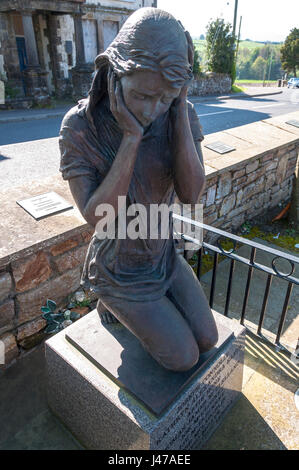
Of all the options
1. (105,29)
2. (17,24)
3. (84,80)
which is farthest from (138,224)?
(105,29)

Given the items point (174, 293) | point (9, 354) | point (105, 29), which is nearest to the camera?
point (174, 293)

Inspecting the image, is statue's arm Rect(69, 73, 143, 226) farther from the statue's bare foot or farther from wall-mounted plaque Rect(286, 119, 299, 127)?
wall-mounted plaque Rect(286, 119, 299, 127)

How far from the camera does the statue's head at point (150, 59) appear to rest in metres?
1.39

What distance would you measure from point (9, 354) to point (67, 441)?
886 mm

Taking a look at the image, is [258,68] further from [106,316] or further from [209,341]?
[209,341]

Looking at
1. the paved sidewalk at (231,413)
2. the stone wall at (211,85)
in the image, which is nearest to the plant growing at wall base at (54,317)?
the paved sidewalk at (231,413)

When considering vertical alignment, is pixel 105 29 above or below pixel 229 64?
above

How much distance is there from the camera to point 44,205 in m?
3.19

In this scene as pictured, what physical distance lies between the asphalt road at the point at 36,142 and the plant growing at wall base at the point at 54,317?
146 centimetres

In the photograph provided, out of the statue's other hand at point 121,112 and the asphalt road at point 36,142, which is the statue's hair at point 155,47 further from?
the asphalt road at point 36,142

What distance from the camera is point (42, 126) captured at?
38.3 ft

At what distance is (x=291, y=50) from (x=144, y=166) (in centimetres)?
4655

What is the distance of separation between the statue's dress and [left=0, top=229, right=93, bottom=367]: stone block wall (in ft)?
2.55
